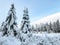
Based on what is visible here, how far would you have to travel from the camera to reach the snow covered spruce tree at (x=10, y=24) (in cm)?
1535

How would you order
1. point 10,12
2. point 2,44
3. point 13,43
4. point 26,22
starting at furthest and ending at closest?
point 26,22
point 10,12
point 13,43
point 2,44

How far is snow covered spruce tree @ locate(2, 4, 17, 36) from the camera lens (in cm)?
1535

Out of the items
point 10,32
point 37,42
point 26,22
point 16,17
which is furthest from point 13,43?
point 26,22

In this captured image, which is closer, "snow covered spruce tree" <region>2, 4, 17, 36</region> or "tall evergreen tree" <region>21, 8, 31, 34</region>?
"snow covered spruce tree" <region>2, 4, 17, 36</region>

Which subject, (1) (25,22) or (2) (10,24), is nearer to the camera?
(2) (10,24)

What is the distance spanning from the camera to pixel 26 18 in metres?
28.0

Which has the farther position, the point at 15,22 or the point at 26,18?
the point at 26,18

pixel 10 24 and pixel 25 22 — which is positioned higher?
pixel 25 22

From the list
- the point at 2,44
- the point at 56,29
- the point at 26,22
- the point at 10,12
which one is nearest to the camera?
the point at 2,44

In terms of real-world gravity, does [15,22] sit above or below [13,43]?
above

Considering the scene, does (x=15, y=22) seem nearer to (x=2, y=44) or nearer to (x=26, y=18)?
(x=2, y=44)

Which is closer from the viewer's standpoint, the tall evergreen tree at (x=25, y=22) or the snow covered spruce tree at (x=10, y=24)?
the snow covered spruce tree at (x=10, y=24)

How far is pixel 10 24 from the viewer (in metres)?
15.8

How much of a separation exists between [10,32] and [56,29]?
4949 centimetres
